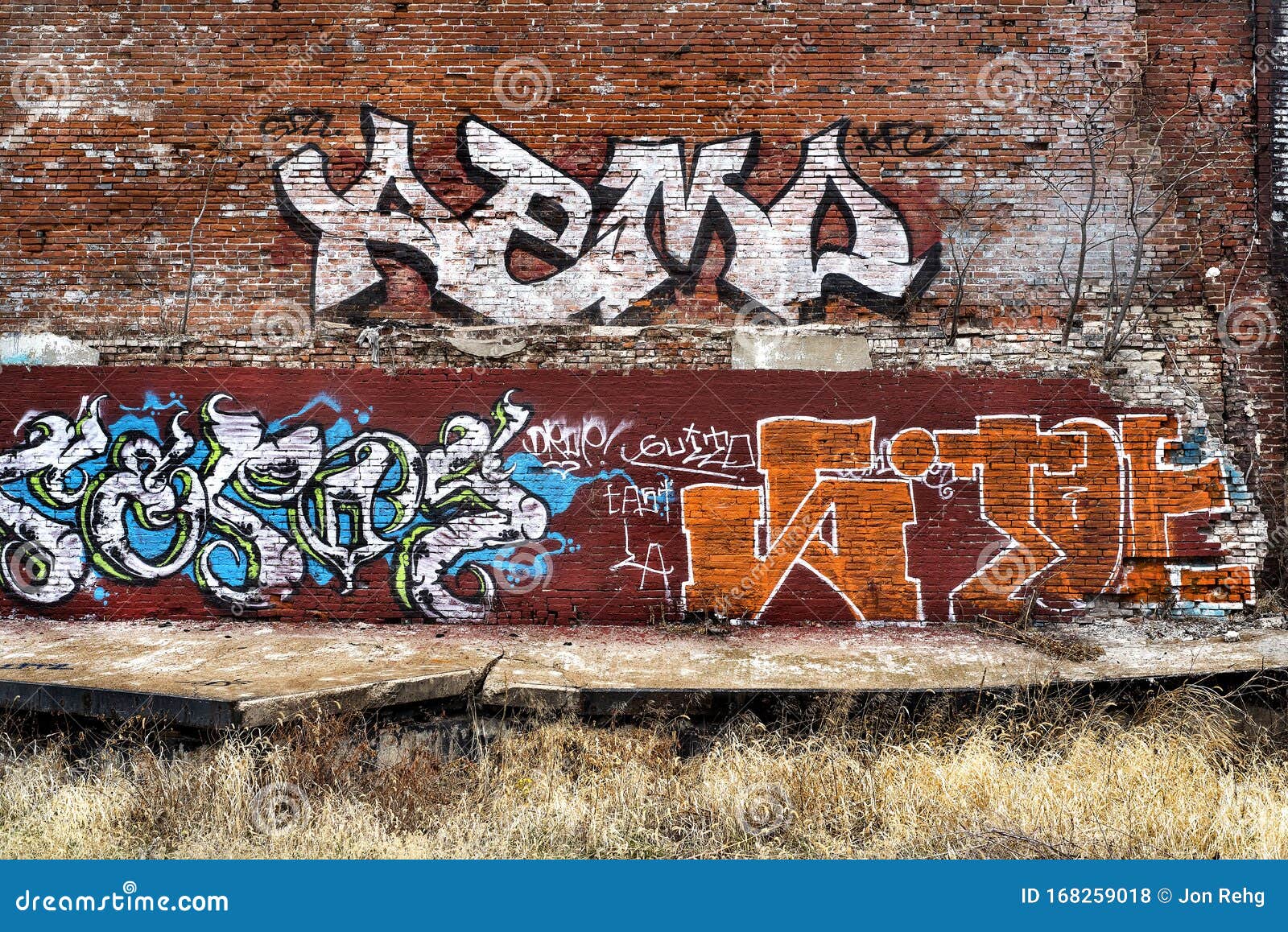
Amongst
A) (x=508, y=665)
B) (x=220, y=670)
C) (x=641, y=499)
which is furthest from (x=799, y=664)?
(x=220, y=670)

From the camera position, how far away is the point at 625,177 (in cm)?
738

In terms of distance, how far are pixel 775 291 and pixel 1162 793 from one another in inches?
177

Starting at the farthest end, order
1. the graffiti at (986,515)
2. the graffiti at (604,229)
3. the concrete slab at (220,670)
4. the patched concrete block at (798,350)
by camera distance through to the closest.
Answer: the graffiti at (604,229) → the patched concrete block at (798,350) → the graffiti at (986,515) → the concrete slab at (220,670)

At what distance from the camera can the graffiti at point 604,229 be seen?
7363 millimetres

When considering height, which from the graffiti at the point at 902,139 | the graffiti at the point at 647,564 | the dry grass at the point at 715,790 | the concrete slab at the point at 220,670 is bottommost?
the dry grass at the point at 715,790

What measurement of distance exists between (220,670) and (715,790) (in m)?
3.35

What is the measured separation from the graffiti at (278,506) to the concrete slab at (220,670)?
485 mm

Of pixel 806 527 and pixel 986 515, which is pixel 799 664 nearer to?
pixel 806 527

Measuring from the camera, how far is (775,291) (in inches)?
290

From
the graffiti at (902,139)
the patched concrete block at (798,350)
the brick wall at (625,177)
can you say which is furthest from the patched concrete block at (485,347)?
the graffiti at (902,139)

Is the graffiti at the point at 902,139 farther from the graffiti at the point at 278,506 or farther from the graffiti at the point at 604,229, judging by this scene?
the graffiti at the point at 278,506

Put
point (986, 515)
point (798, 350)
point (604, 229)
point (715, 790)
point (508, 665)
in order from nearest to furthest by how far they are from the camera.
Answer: point (715, 790)
point (508, 665)
point (986, 515)
point (798, 350)
point (604, 229)

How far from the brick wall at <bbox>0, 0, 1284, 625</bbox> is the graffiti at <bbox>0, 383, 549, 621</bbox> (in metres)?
0.69

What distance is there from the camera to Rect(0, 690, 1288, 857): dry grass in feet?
13.7
